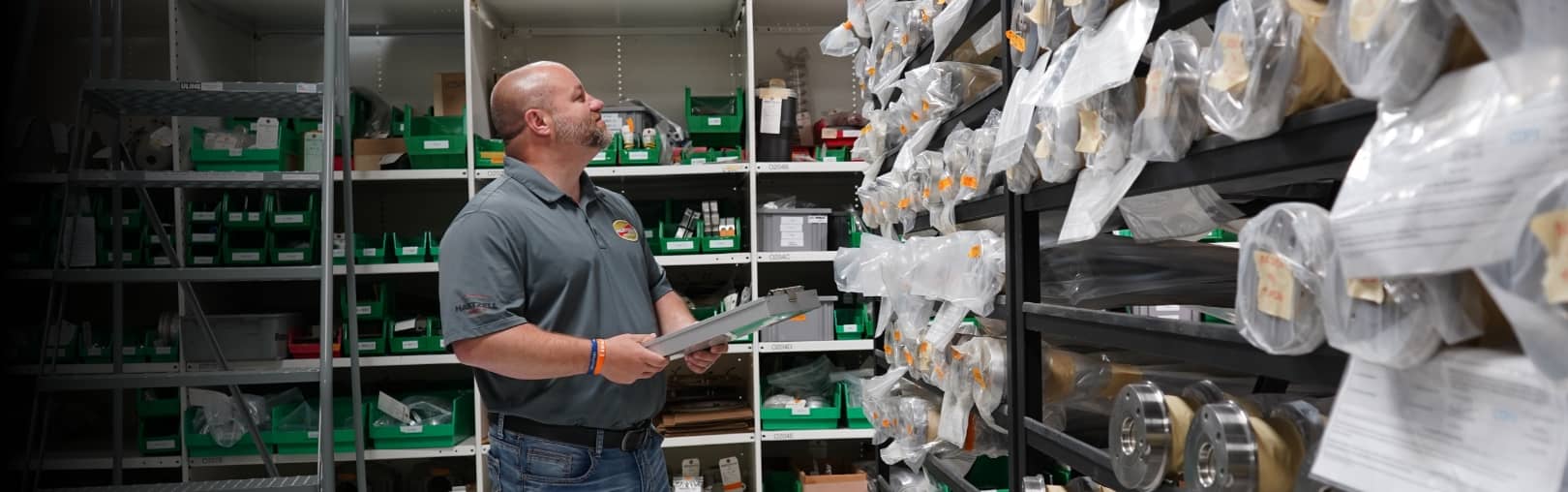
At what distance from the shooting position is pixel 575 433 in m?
1.84

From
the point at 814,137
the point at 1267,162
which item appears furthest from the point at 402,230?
the point at 1267,162

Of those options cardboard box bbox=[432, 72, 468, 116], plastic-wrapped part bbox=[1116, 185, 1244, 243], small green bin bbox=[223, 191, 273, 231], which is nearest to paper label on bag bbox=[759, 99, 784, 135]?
cardboard box bbox=[432, 72, 468, 116]

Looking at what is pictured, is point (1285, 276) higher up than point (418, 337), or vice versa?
point (1285, 276)

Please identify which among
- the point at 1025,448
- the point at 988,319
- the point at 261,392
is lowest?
the point at 261,392

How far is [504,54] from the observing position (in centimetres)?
358

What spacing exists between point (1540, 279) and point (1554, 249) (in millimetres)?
15

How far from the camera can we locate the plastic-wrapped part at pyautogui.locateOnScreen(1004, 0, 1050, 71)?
41.3 inches

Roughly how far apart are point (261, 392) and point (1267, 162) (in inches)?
135

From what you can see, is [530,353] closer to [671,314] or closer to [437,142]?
[671,314]

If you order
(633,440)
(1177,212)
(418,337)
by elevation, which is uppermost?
(1177,212)

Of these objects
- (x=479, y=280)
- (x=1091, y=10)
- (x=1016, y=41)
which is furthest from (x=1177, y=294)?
(x=479, y=280)

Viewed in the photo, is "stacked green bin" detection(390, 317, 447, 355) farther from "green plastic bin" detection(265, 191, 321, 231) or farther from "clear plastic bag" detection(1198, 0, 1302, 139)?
"clear plastic bag" detection(1198, 0, 1302, 139)

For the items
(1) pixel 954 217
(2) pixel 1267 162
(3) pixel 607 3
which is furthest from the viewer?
(3) pixel 607 3

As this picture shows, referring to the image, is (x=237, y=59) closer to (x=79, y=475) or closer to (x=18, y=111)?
(x=18, y=111)
